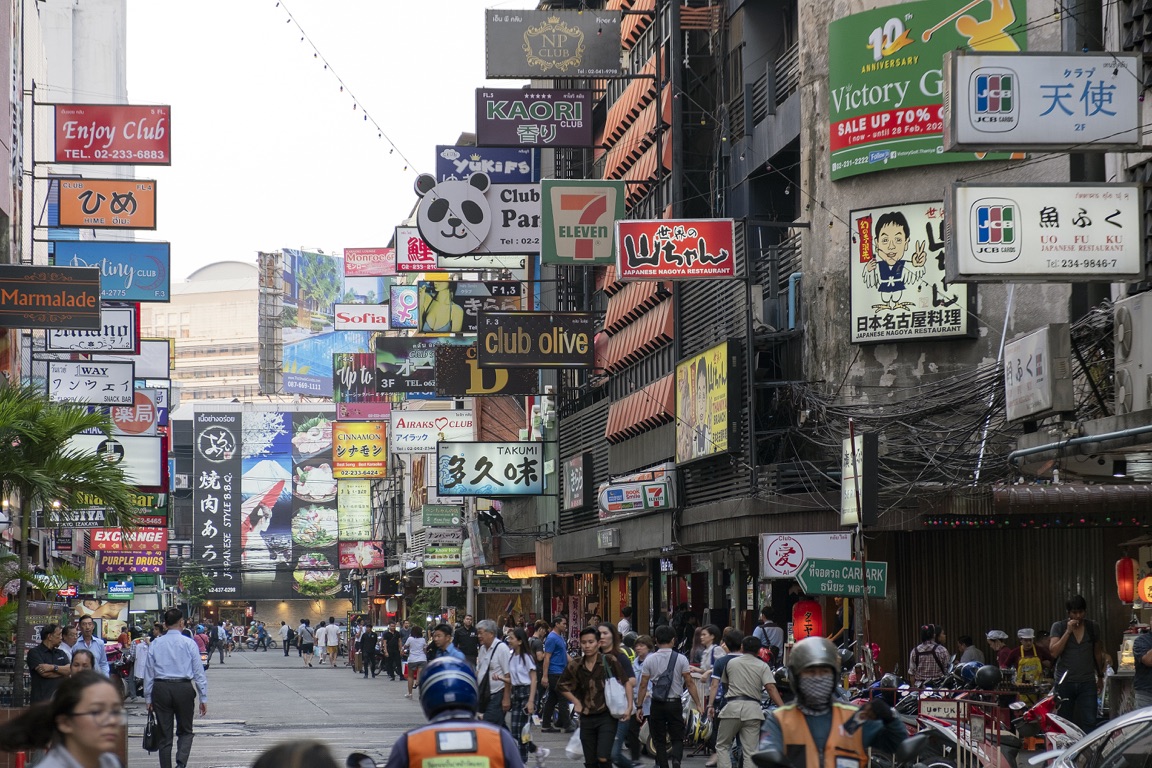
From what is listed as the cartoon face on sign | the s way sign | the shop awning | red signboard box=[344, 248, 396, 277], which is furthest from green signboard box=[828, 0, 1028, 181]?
red signboard box=[344, 248, 396, 277]

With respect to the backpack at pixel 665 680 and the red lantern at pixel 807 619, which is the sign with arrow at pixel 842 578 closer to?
the backpack at pixel 665 680

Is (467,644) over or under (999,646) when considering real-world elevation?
under

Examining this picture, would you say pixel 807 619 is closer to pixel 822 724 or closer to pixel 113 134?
pixel 113 134

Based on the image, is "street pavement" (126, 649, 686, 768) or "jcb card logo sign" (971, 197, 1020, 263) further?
"street pavement" (126, 649, 686, 768)

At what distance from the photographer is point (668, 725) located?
1741 cm

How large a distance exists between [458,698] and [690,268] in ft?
65.1

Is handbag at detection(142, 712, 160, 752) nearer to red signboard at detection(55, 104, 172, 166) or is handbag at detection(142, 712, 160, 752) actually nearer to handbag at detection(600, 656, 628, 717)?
handbag at detection(600, 656, 628, 717)

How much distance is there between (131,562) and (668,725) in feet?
152

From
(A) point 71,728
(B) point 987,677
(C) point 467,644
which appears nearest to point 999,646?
(B) point 987,677

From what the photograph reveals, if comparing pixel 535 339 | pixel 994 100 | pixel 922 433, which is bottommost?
pixel 922 433

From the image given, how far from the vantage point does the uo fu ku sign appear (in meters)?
33.1

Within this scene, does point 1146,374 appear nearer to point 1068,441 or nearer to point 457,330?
point 1068,441

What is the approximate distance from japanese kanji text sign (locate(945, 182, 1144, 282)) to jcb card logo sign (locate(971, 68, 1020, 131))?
1.36 metres

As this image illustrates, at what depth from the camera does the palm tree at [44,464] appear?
20219 mm
